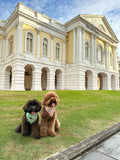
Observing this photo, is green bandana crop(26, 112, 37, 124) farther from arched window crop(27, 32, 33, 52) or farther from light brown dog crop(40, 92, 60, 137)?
arched window crop(27, 32, 33, 52)

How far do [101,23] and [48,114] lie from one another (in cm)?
2802

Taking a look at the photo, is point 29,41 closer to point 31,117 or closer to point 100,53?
point 100,53

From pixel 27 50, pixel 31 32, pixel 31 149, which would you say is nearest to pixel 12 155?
pixel 31 149

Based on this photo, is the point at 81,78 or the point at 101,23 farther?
the point at 101,23

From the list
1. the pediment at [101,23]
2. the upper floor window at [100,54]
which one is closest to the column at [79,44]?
the pediment at [101,23]

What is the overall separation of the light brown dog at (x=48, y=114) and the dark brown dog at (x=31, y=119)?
16cm

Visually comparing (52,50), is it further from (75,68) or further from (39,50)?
(75,68)

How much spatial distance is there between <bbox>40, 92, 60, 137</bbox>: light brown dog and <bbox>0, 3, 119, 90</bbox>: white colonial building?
12.9 meters

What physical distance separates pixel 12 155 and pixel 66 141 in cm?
127

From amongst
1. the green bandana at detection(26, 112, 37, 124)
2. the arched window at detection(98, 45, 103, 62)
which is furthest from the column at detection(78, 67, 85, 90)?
the green bandana at detection(26, 112, 37, 124)

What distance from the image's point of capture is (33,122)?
9.30ft

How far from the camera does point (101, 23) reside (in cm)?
2561

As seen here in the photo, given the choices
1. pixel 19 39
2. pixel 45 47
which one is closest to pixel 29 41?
pixel 19 39

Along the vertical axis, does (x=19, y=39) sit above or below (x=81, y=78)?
above
